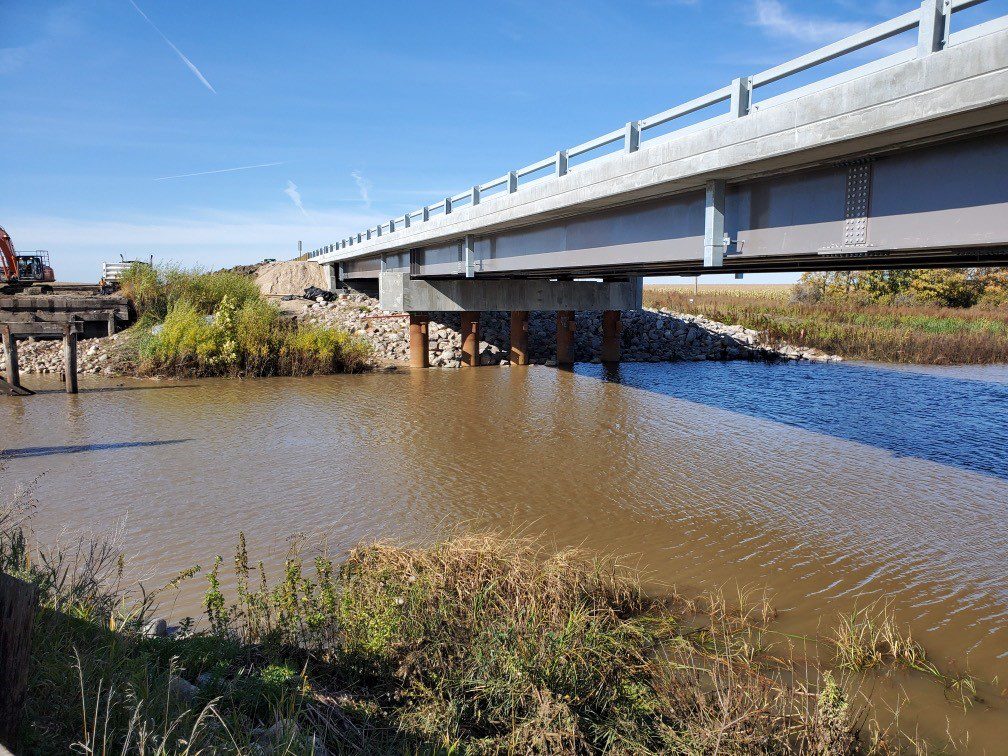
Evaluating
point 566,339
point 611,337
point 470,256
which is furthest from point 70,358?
point 611,337

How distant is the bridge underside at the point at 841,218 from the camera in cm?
691

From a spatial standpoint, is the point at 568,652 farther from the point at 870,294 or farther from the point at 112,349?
the point at 870,294

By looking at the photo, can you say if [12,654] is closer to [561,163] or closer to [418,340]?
[561,163]

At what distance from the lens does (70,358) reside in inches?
709

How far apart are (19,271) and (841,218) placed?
38.2 m

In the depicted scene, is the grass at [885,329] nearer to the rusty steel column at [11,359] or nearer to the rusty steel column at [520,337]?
the rusty steel column at [520,337]

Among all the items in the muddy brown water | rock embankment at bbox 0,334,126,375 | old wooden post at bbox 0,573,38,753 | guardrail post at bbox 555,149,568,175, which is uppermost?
guardrail post at bbox 555,149,568,175

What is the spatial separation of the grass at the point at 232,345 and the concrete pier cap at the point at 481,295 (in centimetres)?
222

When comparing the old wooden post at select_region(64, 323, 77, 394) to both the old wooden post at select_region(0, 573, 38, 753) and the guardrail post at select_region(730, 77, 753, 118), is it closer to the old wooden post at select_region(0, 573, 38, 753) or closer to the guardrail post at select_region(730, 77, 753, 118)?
the guardrail post at select_region(730, 77, 753, 118)

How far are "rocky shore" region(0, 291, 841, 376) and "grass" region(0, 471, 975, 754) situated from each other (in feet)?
62.8

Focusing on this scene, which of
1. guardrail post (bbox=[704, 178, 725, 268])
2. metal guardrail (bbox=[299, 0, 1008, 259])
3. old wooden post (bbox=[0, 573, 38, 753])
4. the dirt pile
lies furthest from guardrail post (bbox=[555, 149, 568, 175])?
the dirt pile

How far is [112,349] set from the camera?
22547mm

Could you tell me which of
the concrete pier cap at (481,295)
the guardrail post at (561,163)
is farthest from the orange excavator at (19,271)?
the guardrail post at (561,163)

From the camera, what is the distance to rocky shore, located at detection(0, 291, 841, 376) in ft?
87.0
